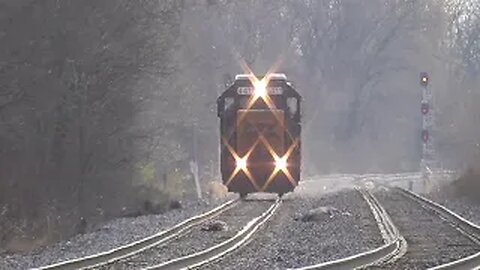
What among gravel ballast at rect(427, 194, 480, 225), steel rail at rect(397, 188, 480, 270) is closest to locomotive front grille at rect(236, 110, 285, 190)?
steel rail at rect(397, 188, 480, 270)

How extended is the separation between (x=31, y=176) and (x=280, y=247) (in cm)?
1450

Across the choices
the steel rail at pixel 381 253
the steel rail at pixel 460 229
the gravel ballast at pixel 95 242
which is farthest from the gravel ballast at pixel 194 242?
the steel rail at pixel 460 229

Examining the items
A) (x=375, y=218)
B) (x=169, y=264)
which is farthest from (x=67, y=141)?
(x=169, y=264)

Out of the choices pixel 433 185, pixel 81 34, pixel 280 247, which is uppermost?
pixel 81 34

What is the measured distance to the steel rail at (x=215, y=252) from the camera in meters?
13.7

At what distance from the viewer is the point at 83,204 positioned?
31531 millimetres

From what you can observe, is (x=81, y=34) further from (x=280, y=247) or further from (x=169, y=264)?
(x=169, y=264)

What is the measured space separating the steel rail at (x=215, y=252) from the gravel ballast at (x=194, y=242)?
270 mm

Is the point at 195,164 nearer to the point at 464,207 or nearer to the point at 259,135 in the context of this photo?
the point at 259,135

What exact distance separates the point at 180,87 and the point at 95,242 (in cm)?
2710

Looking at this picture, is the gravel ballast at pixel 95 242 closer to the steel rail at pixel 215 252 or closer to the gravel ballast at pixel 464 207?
the steel rail at pixel 215 252

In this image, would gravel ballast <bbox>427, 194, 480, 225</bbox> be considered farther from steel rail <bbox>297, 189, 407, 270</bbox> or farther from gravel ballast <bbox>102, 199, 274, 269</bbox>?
gravel ballast <bbox>102, 199, 274, 269</bbox>

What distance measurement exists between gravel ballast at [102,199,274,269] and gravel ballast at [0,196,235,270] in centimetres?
95

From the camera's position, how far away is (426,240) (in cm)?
1742
